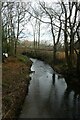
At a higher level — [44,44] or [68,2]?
[68,2]

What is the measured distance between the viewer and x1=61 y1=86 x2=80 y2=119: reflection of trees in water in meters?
11.0

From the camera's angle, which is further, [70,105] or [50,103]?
[50,103]

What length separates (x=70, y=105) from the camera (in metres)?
12.5

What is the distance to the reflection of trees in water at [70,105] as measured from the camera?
434 inches

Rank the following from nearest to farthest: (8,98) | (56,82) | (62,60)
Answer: (8,98), (56,82), (62,60)

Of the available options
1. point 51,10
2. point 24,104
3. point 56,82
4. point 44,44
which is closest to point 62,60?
point 51,10

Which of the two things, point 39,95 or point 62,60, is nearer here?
point 39,95

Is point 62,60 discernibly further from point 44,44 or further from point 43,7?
point 44,44

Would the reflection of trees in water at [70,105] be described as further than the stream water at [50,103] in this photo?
Yes

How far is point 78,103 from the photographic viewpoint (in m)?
12.9

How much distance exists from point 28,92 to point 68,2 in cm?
1098

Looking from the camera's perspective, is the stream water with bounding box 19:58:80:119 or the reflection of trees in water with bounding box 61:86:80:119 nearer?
the stream water with bounding box 19:58:80:119

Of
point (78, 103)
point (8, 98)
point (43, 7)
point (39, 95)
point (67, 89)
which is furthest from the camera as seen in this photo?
point (43, 7)

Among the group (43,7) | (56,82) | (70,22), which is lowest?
(56,82)
